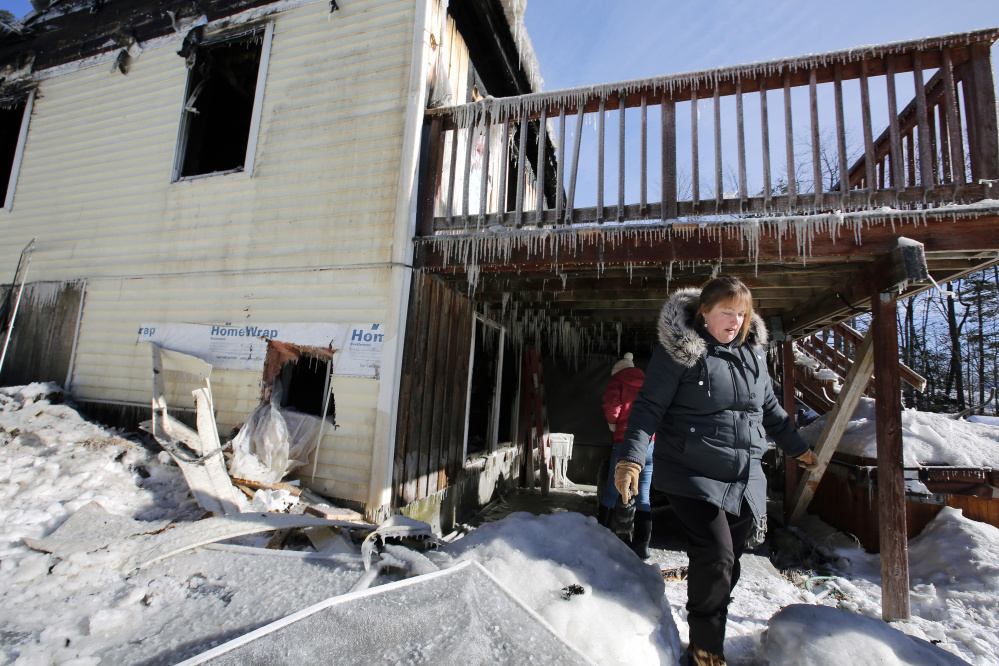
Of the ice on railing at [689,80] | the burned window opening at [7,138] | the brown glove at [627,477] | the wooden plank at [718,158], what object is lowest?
the brown glove at [627,477]

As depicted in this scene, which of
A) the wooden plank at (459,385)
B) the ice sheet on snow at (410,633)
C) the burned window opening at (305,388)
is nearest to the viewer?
the ice sheet on snow at (410,633)

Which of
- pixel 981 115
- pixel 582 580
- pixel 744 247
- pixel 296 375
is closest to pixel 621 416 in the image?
Answer: pixel 744 247

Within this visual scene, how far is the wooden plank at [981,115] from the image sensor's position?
3352 mm

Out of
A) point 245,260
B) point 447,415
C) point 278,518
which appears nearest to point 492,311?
point 447,415

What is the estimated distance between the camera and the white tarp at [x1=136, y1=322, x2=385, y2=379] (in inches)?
182

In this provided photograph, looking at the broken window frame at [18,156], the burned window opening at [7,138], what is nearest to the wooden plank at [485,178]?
the broken window frame at [18,156]

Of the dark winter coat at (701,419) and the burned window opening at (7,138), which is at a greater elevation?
the burned window opening at (7,138)

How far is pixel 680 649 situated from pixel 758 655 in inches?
18.0

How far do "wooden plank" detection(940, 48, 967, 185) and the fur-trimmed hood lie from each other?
2.34 meters

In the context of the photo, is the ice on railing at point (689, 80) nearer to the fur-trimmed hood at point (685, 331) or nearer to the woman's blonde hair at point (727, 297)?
the fur-trimmed hood at point (685, 331)

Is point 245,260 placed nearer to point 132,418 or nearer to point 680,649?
point 132,418

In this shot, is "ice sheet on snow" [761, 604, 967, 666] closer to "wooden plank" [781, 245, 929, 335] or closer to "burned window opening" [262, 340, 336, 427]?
"wooden plank" [781, 245, 929, 335]

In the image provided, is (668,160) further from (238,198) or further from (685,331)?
(238,198)

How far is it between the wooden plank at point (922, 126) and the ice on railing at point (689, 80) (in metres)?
0.13
